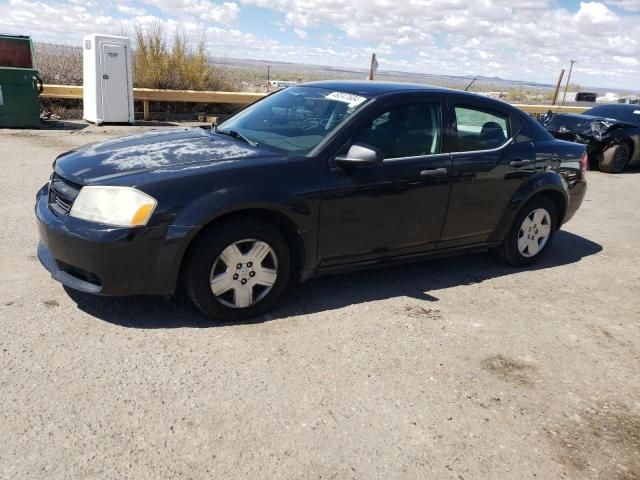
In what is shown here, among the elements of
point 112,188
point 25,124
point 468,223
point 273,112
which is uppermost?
point 273,112

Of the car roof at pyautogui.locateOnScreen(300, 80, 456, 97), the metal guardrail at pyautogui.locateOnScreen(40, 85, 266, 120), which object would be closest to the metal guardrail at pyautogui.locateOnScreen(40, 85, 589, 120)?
the metal guardrail at pyautogui.locateOnScreen(40, 85, 266, 120)

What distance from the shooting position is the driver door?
13.1 ft

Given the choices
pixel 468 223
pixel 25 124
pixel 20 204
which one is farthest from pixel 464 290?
pixel 25 124

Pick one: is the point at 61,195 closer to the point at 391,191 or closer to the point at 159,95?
the point at 391,191

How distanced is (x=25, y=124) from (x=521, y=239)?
35.5 ft

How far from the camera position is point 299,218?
384 cm

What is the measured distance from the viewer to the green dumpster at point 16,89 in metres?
11.6

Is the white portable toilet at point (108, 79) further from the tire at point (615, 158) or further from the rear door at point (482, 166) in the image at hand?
the tire at point (615, 158)

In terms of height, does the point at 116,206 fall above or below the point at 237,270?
above

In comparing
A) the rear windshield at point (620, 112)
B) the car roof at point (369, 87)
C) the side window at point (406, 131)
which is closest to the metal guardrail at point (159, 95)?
the rear windshield at point (620, 112)

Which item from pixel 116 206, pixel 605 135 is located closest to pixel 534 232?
pixel 116 206

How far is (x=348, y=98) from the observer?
438 centimetres

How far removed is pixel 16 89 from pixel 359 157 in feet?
34.8

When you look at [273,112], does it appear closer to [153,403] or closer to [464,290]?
[464,290]
